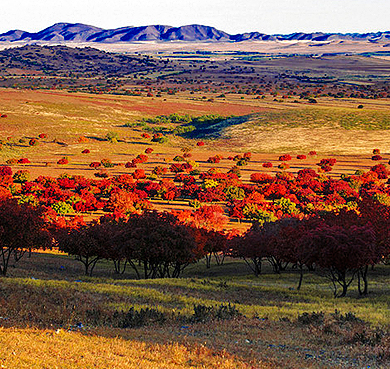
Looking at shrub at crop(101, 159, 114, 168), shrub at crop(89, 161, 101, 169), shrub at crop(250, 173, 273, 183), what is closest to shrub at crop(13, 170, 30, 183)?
shrub at crop(89, 161, 101, 169)

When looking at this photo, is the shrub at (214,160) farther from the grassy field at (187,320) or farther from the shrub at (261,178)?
the grassy field at (187,320)

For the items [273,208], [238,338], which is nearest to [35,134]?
[273,208]

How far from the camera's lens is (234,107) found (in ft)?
621

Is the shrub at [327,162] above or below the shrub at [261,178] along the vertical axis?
above

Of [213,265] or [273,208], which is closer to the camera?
[213,265]

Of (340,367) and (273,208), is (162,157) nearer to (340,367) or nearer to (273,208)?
(273,208)

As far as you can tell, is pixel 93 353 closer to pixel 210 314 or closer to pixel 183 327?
pixel 183 327

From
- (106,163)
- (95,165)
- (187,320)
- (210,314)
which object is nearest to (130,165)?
(106,163)

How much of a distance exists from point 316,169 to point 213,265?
51.2 m

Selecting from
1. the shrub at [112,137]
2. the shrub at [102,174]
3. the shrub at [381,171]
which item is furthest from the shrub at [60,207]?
the shrub at [112,137]

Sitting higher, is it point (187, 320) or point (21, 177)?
point (187, 320)

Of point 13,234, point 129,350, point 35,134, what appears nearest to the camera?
point 129,350

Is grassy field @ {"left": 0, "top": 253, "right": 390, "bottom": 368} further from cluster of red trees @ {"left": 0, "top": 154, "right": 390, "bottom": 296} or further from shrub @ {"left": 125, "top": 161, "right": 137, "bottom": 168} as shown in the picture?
shrub @ {"left": 125, "top": 161, "right": 137, "bottom": 168}

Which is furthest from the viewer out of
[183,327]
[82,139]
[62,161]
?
[82,139]
